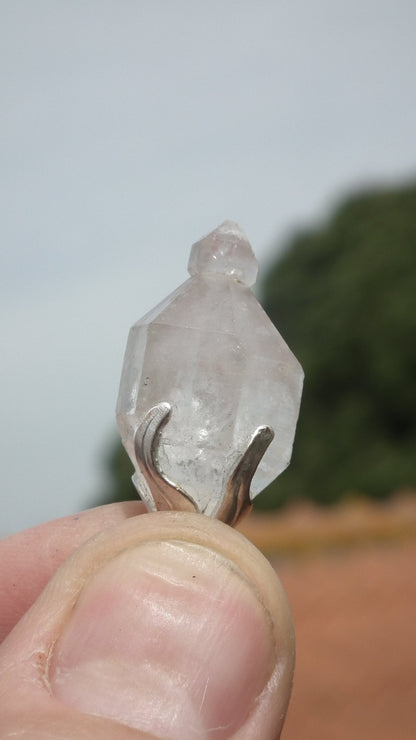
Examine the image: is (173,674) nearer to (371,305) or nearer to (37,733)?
(37,733)

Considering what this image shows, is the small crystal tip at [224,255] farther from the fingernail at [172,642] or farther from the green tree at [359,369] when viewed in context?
the green tree at [359,369]

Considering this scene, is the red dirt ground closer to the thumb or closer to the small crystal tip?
the thumb

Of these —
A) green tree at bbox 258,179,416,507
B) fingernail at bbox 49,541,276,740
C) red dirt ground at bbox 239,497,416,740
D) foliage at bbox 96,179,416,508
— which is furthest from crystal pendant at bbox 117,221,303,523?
green tree at bbox 258,179,416,507

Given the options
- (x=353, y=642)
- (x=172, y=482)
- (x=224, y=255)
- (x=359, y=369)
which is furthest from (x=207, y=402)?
(x=359, y=369)

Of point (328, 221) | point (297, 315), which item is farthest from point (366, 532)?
point (328, 221)

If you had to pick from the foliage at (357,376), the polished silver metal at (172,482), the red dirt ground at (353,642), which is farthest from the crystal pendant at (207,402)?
the foliage at (357,376)
